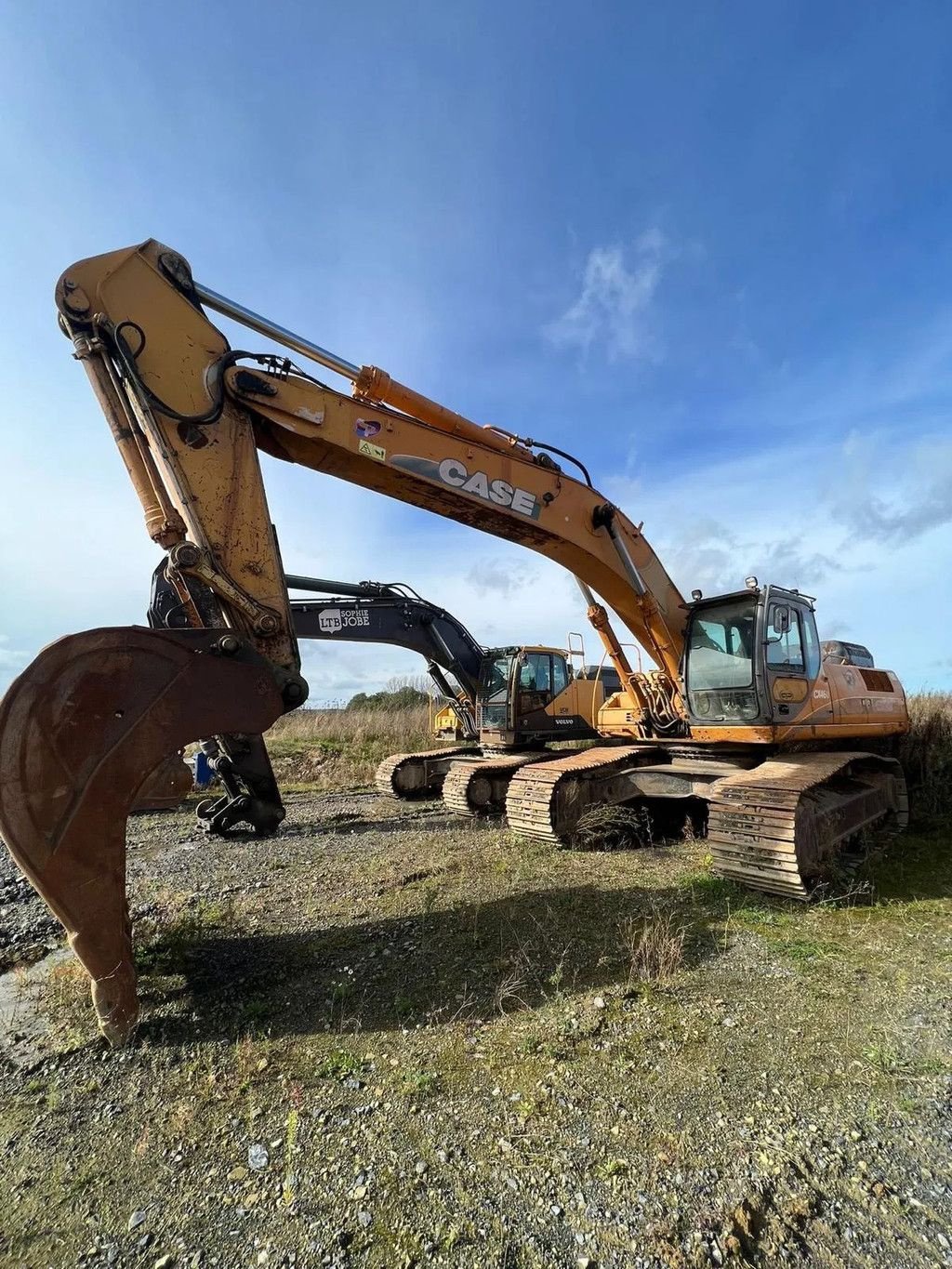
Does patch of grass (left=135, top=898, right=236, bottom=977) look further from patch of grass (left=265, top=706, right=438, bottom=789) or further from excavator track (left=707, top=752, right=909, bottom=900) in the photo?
patch of grass (left=265, top=706, right=438, bottom=789)

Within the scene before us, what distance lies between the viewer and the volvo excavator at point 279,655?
3.38 metres

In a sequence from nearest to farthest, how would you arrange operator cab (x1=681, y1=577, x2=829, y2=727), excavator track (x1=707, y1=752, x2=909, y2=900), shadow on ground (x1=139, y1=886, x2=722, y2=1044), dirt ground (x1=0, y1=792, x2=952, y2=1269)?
dirt ground (x1=0, y1=792, x2=952, y2=1269), shadow on ground (x1=139, y1=886, x2=722, y2=1044), excavator track (x1=707, y1=752, x2=909, y2=900), operator cab (x1=681, y1=577, x2=829, y2=727)

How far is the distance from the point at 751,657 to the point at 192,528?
5.84 m

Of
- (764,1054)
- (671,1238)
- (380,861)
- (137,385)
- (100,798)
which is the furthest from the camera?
(380,861)

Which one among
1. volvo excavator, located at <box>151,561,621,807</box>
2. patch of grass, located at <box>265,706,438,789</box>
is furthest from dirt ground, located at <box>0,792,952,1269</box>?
patch of grass, located at <box>265,706,438,789</box>

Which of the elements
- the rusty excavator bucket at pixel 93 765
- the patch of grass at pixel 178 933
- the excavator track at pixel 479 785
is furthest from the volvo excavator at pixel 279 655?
the excavator track at pixel 479 785

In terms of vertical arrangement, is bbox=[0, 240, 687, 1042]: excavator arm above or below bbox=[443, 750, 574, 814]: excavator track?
above

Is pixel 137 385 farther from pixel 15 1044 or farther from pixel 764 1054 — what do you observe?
pixel 764 1054

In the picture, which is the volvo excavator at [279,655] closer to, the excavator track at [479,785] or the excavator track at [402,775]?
the excavator track at [479,785]

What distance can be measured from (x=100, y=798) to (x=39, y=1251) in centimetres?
178

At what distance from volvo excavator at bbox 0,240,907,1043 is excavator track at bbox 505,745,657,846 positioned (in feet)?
0.11

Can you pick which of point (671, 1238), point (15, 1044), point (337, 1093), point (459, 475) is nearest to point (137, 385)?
point (459, 475)

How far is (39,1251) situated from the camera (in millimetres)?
2162

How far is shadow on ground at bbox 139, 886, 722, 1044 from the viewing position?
3.61 meters
